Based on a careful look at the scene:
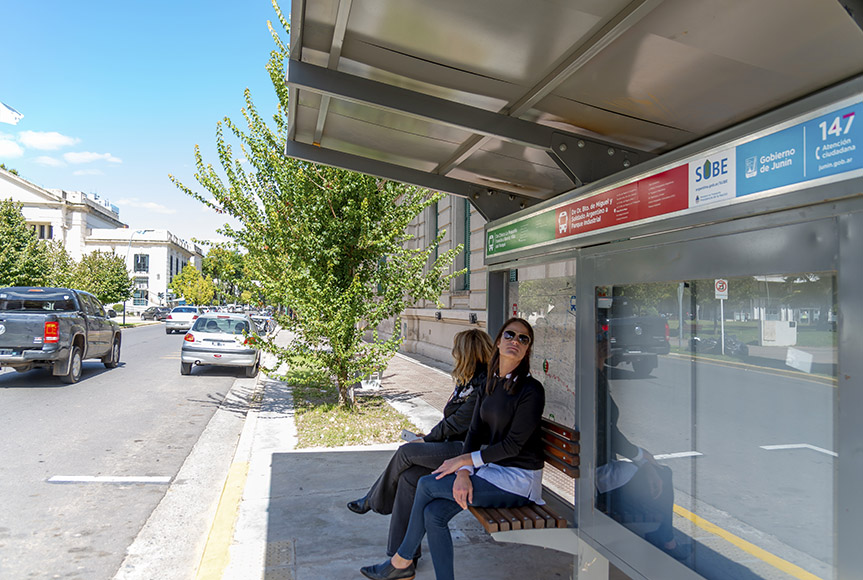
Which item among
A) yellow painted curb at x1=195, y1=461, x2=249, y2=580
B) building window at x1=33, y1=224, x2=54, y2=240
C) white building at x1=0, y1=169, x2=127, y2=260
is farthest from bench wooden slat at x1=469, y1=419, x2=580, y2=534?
building window at x1=33, y1=224, x2=54, y2=240

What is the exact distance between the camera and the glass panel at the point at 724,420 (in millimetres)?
2252

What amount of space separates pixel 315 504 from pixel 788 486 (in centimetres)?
387

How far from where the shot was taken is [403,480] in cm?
422

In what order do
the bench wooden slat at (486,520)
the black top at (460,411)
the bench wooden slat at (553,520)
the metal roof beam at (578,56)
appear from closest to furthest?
1. the metal roof beam at (578,56)
2. the bench wooden slat at (486,520)
3. the bench wooden slat at (553,520)
4. the black top at (460,411)

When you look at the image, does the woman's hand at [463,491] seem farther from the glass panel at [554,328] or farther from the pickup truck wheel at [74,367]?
the pickup truck wheel at [74,367]

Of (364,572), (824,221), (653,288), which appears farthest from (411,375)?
(824,221)

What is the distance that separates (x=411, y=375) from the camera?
14781mm

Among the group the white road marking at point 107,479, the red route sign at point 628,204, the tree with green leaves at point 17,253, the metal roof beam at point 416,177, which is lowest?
the white road marking at point 107,479

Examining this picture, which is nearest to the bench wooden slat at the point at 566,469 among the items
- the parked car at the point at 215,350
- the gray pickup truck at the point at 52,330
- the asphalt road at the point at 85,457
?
the asphalt road at the point at 85,457

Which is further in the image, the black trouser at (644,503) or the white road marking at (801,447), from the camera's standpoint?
the black trouser at (644,503)

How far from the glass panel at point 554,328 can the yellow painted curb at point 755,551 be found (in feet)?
4.46

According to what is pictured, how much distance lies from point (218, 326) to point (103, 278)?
129ft

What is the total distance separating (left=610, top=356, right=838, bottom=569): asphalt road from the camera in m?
2.24

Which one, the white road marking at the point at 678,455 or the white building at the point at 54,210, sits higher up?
the white building at the point at 54,210
